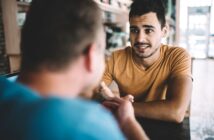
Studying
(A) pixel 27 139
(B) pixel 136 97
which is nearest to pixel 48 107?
(A) pixel 27 139

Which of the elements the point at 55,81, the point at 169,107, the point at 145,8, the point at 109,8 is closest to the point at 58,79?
the point at 55,81

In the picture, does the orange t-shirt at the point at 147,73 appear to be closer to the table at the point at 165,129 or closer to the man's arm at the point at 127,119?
the table at the point at 165,129

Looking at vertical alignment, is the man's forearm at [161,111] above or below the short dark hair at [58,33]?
below

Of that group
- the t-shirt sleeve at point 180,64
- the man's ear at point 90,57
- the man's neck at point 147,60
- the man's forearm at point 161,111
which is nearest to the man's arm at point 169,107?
the man's forearm at point 161,111

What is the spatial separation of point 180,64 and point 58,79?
1.17 meters

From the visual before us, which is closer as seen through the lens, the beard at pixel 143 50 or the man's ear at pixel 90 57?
the man's ear at pixel 90 57

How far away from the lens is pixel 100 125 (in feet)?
1.63

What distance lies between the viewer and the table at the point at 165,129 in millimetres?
1034

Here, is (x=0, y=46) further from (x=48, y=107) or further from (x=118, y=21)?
(x=118, y=21)

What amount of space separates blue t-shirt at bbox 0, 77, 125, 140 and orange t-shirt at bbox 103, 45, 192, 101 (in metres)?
1.14

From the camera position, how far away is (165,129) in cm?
112

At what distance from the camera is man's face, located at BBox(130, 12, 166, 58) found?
168 centimetres

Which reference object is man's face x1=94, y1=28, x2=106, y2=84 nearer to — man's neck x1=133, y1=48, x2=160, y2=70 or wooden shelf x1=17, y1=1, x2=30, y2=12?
man's neck x1=133, y1=48, x2=160, y2=70

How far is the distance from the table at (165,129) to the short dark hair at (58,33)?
0.61 meters
